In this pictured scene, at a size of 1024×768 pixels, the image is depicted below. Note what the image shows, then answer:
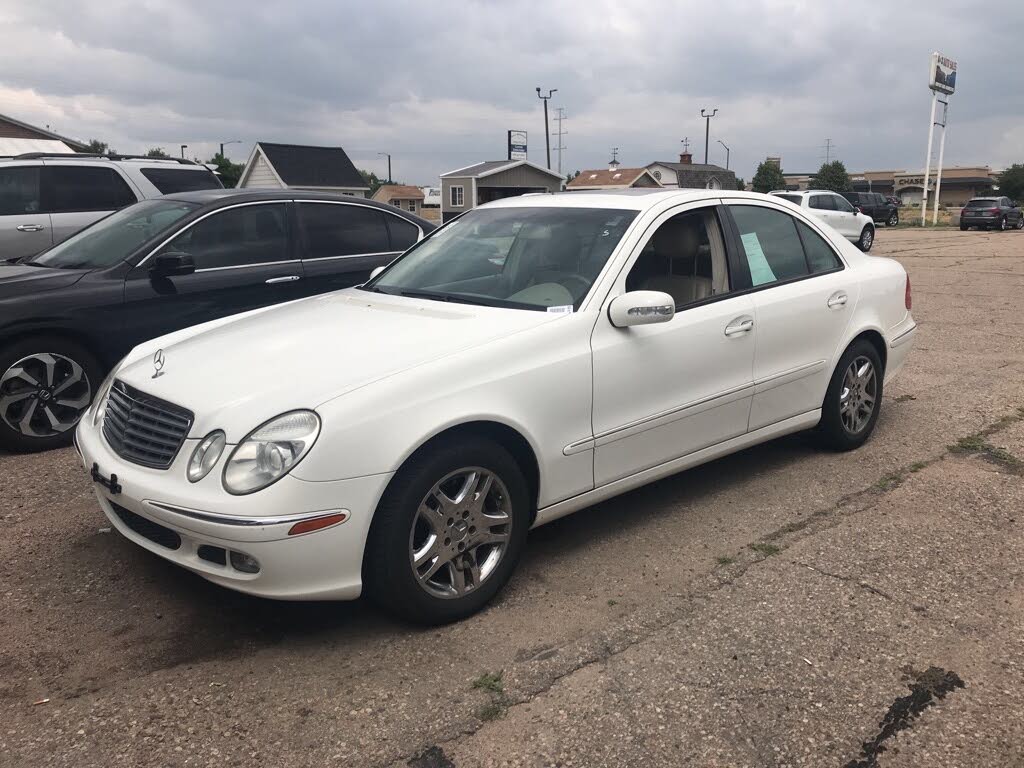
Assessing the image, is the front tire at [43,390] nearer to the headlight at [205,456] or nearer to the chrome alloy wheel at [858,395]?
the headlight at [205,456]

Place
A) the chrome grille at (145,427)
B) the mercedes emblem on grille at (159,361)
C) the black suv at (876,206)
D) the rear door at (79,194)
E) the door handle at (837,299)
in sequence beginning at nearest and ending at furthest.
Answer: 1. the chrome grille at (145,427)
2. the mercedes emblem on grille at (159,361)
3. the door handle at (837,299)
4. the rear door at (79,194)
5. the black suv at (876,206)

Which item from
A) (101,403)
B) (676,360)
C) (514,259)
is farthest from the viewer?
(514,259)

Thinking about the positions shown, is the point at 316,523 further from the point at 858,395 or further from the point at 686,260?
the point at 858,395

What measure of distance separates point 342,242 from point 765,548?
13.7ft

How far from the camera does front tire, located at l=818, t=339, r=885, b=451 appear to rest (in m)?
5.02

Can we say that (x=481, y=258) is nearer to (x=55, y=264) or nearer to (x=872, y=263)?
(x=872, y=263)

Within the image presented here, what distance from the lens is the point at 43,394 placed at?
5297 millimetres

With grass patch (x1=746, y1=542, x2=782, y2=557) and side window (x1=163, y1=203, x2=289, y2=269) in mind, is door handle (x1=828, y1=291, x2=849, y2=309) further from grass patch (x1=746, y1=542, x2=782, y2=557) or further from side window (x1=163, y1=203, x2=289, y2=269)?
side window (x1=163, y1=203, x2=289, y2=269)

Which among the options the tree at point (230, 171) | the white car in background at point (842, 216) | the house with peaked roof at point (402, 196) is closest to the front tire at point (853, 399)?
the white car in background at point (842, 216)

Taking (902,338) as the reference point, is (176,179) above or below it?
above

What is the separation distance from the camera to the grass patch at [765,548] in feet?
12.8

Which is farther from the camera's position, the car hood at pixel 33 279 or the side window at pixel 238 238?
the side window at pixel 238 238

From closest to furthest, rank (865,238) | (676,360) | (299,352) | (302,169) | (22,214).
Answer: (299,352) < (676,360) < (22,214) < (865,238) < (302,169)

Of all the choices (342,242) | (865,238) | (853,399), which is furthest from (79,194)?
(865,238)
